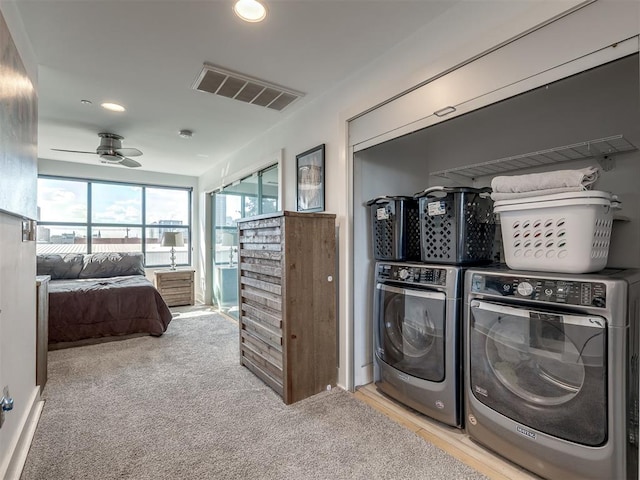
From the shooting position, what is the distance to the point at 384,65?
2135 mm

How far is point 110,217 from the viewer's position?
559cm

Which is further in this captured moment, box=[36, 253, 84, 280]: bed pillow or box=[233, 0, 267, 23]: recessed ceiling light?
box=[36, 253, 84, 280]: bed pillow

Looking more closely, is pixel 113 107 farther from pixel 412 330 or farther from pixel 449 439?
pixel 449 439

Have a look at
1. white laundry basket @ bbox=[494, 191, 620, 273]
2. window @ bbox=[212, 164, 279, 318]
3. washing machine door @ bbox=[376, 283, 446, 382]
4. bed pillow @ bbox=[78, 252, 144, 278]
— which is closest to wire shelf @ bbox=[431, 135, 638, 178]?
white laundry basket @ bbox=[494, 191, 620, 273]

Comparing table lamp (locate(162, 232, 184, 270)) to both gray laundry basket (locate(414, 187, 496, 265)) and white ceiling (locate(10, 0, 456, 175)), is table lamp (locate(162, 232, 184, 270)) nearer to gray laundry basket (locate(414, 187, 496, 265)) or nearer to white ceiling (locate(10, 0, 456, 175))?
white ceiling (locate(10, 0, 456, 175))

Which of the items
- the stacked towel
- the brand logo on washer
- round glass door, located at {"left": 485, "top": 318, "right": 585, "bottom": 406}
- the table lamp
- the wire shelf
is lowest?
the brand logo on washer

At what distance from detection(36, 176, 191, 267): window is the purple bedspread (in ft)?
5.34

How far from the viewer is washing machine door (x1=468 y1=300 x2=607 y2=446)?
1.30 metres

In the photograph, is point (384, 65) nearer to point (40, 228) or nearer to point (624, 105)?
point (624, 105)

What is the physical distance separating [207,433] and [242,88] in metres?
2.48

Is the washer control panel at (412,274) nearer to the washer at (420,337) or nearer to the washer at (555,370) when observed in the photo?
the washer at (420,337)

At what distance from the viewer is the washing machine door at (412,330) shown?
1.89 m

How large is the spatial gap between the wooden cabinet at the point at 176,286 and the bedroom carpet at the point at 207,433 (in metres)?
2.47

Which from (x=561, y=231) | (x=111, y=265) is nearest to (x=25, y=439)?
(x=561, y=231)
